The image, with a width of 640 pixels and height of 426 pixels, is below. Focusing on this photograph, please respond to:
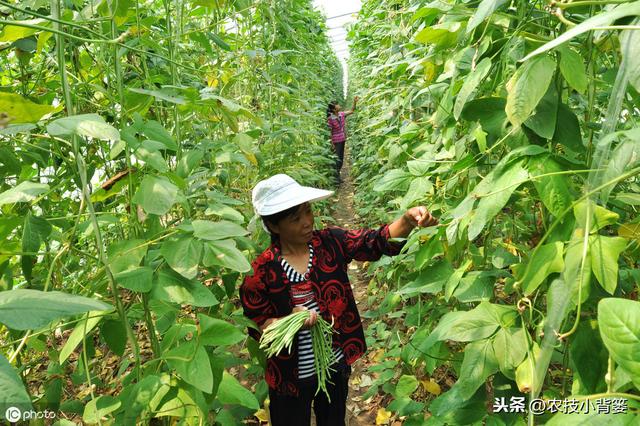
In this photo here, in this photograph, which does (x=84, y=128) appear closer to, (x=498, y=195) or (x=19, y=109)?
(x=19, y=109)

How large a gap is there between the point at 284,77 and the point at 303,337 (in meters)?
2.81

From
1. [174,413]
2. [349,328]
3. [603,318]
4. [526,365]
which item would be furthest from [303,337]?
[603,318]

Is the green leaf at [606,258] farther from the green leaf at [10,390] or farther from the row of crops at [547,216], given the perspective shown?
the green leaf at [10,390]

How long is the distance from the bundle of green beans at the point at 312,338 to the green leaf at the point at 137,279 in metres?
0.51

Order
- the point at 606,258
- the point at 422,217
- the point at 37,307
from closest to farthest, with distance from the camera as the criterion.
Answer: the point at 37,307
the point at 606,258
the point at 422,217

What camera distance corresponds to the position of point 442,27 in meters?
1.11

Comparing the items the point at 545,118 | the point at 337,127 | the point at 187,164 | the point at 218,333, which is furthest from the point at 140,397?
the point at 337,127

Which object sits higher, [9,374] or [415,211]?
[9,374]

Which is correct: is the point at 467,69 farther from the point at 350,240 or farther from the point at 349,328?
the point at 349,328

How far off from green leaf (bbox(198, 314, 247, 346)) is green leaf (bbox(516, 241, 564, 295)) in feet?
1.98

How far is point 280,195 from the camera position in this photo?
1.59 meters

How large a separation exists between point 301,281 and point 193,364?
76cm

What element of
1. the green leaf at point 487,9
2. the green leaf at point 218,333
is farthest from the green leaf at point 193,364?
the green leaf at point 487,9

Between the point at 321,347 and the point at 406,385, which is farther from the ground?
the point at 321,347
